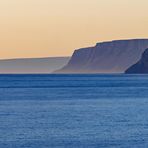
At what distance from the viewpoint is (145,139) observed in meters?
51.6

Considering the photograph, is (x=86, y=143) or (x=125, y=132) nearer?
(x=86, y=143)

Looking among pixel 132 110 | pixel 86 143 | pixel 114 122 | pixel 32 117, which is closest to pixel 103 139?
pixel 86 143

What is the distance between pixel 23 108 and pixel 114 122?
18605mm

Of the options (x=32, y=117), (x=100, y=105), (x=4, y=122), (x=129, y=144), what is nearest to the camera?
(x=129, y=144)

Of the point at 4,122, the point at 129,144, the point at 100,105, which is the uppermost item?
the point at 129,144

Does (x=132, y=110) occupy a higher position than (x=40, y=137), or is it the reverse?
(x=40, y=137)

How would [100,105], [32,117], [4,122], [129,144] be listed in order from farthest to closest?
[100,105] → [32,117] → [4,122] → [129,144]

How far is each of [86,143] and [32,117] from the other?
18.2m

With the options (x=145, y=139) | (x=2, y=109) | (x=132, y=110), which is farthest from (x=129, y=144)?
(x=2, y=109)

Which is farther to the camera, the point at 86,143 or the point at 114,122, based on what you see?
the point at 114,122

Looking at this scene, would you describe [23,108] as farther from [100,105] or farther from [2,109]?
[100,105]

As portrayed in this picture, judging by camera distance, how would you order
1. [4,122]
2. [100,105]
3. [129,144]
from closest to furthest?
[129,144]
[4,122]
[100,105]

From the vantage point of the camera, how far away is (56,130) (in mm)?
57031

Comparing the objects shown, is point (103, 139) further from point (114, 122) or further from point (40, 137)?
point (114, 122)
